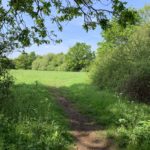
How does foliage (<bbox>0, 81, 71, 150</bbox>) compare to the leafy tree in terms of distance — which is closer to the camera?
foliage (<bbox>0, 81, 71, 150</bbox>)

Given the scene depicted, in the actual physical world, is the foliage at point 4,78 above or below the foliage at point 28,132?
above

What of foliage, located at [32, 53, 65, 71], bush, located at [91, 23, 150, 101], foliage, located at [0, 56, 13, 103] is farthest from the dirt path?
foliage, located at [32, 53, 65, 71]

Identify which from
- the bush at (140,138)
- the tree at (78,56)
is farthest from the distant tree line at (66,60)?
the bush at (140,138)

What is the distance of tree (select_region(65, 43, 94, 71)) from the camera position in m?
108

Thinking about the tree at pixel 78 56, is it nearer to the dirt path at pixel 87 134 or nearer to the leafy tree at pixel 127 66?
the leafy tree at pixel 127 66

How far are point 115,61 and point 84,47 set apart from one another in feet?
296

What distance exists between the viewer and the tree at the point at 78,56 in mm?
108381

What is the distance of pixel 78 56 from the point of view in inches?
4429

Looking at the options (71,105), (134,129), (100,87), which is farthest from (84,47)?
(134,129)

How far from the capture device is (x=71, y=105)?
2006 cm

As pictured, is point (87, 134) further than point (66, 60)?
No

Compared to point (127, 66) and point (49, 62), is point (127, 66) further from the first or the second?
point (49, 62)

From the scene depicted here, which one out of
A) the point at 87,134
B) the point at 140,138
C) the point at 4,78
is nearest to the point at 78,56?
the point at 4,78

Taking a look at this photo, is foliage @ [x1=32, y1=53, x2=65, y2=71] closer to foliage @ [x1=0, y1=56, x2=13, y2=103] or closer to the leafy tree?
the leafy tree
